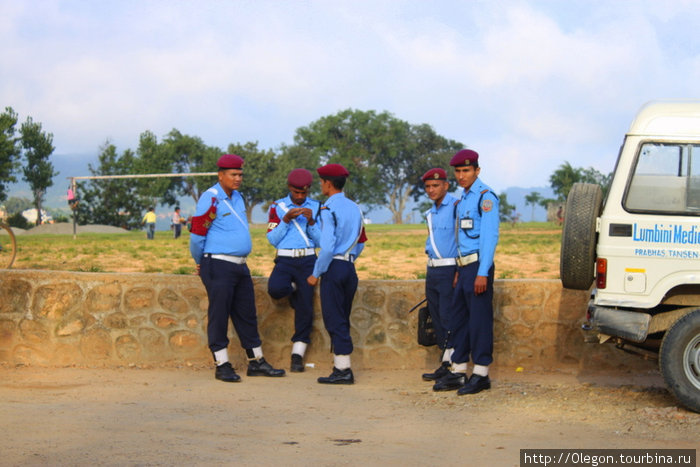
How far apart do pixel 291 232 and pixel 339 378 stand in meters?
1.42

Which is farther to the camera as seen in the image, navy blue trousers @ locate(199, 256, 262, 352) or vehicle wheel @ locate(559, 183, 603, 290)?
navy blue trousers @ locate(199, 256, 262, 352)

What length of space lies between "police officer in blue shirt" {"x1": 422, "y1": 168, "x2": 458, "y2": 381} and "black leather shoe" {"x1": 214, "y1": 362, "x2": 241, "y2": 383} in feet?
5.53

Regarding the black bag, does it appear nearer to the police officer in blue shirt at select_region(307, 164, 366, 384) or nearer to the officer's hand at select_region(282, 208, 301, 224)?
the police officer in blue shirt at select_region(307, 164, 366, 384)

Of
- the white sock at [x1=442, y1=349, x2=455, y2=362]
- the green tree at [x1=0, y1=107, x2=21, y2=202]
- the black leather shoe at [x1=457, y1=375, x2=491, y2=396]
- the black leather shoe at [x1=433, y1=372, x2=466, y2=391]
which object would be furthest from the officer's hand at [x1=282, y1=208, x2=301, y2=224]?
the green tree at [x1=0, y1=107, x2=21, y2=202]

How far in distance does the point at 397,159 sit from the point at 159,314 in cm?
8983

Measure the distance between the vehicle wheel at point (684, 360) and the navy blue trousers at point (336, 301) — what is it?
2.73 metres

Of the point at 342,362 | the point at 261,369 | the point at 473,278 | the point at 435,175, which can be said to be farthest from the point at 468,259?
the point at 261,369

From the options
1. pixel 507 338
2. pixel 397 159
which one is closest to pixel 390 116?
pixel 397 159

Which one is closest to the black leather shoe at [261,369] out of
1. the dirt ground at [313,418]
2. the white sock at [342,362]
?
the dirt ground at [313,418]

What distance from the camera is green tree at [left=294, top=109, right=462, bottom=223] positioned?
311 feet

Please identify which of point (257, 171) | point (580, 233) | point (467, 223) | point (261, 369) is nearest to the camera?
point (580, 233)

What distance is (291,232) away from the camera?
8.26 metres

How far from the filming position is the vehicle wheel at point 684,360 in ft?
20.8

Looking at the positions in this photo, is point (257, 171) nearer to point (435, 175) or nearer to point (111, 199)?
point (111, 199)
